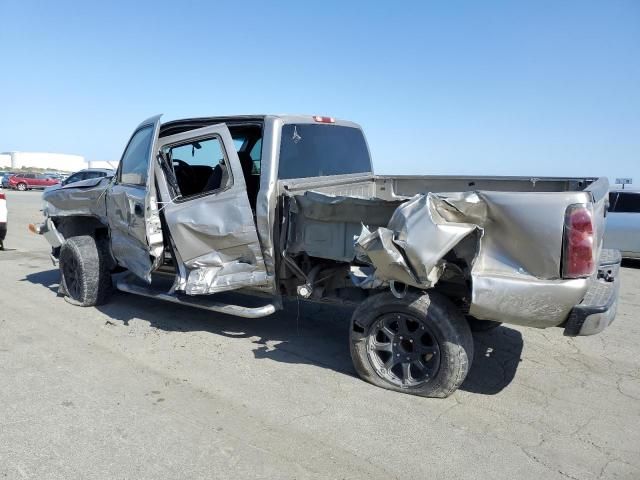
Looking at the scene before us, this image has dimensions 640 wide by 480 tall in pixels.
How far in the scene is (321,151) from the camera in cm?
510

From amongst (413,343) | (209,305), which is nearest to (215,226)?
(209,305)

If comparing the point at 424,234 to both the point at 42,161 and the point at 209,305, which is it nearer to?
the point at 209,305

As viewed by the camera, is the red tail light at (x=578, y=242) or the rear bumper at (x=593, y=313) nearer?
the red tail light at (x=578, y=242)

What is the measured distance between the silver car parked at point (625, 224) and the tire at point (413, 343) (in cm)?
719

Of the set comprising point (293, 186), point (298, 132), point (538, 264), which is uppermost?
point (298, 132)

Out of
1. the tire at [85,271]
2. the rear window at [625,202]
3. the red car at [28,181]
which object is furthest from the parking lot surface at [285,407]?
the red car at [28,181]

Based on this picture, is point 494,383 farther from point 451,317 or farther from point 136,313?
point 136,313

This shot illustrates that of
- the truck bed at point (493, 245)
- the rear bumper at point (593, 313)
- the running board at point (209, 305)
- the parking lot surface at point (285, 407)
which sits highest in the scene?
the truck bed at point (493, 245)

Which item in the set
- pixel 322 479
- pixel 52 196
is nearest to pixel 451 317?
pixel 322 479

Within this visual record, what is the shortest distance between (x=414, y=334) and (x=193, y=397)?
1.68 metres

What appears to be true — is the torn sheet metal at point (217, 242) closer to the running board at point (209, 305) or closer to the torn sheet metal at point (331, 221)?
the running board at point (209, 305)

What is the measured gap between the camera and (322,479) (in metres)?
2.71

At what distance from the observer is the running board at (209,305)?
440 centimetres

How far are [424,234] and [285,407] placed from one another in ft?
5.09
